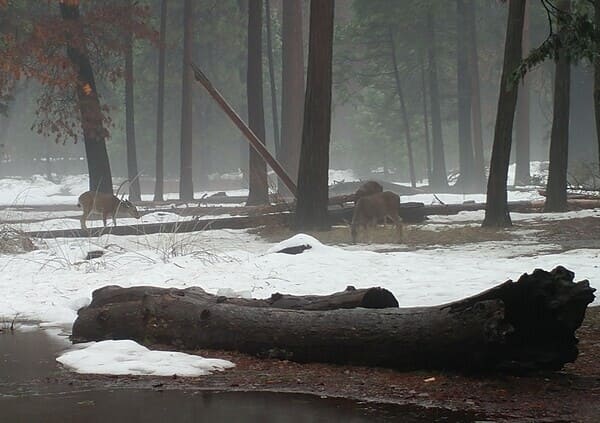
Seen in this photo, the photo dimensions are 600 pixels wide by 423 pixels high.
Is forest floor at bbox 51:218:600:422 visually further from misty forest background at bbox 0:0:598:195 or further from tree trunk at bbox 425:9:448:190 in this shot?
tree trunk at bbox 425:9:448:190

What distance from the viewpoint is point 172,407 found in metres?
7.94

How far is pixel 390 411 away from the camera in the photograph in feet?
25.1

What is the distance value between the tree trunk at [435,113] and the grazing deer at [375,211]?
27.9 metres

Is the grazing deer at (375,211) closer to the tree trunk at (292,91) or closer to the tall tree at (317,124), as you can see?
the tall tree at (317,124)

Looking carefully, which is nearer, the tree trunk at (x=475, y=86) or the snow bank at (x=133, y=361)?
the snow bank at (x=133, y=361)

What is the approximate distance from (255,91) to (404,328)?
24.0 m

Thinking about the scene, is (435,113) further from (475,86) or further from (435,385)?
(435,385)

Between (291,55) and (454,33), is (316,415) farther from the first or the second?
(454,33)

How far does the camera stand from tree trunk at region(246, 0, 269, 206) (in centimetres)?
3192

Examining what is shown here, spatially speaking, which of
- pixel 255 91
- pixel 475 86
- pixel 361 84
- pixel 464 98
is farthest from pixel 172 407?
pixel 361 84

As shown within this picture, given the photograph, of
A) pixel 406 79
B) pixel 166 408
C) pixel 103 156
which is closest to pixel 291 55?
pixel 103 156

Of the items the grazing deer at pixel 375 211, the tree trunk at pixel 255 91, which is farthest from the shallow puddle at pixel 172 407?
the tree trunk at pixel 255 91

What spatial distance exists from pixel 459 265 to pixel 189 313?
20.9ft

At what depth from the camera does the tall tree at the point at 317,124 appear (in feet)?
73.9
